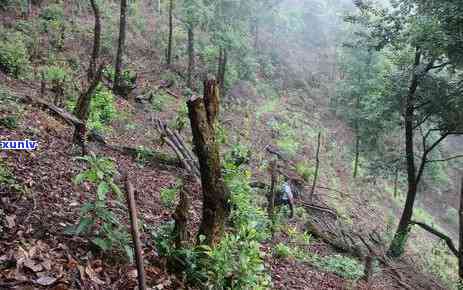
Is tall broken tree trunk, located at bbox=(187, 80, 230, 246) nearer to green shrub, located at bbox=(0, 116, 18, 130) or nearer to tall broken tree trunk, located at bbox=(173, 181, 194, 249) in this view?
tall broken tree trunk, located at bbox=(173, 181, 194, 249)

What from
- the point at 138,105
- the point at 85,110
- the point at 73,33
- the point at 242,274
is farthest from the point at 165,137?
the point at 73,33

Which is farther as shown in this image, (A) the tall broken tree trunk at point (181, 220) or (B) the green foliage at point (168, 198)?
(B) the green foliage at point (168, 198)

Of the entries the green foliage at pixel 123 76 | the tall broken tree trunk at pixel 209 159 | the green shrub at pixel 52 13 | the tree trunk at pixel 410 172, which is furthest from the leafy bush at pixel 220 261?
the green shrub at pixel 52 13

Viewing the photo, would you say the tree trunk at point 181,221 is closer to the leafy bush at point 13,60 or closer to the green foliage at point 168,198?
the green foliage at point 168,198

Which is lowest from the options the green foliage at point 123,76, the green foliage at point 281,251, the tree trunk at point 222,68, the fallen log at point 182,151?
the green foliage at point 281,251

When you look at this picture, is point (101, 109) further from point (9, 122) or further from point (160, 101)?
point (9, 122)

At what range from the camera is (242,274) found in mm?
4496

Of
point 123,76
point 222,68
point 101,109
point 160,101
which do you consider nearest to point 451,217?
point 222,68

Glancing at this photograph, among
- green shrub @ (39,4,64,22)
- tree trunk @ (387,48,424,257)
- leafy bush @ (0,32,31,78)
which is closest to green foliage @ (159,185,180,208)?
leafy bush @ (0,32,31,78)

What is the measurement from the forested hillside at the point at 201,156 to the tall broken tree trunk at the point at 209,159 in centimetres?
2

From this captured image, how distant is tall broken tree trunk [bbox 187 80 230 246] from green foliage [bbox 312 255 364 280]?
438 cm

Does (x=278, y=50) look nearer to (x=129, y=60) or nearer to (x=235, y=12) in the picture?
(x=235, y=12)

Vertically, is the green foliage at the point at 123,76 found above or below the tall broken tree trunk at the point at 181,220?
above

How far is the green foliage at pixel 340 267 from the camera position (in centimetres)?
866
